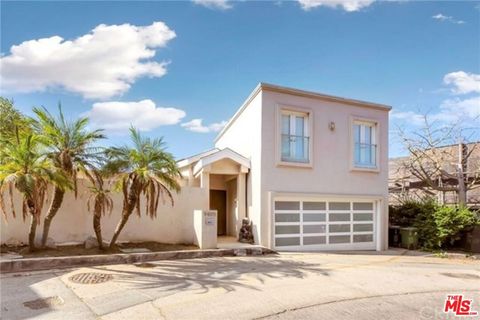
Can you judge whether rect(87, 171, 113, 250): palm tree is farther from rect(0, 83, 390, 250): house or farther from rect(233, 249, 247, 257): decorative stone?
rect(233, 249, 247, 257): decorative stone

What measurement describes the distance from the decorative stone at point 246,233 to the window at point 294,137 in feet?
9.22

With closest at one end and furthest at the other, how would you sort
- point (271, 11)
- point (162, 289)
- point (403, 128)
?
point (162, 289) → point (271, 11) → point (403, 128)

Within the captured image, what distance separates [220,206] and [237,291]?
972cm

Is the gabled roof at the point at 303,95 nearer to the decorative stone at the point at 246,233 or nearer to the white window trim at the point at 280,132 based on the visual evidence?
the white window trim at the point at 280,132

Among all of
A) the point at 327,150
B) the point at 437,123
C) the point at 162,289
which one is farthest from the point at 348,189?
the point at 162,289

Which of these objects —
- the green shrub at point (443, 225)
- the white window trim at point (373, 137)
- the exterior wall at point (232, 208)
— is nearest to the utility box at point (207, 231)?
the exterior wall at point (232, 208)

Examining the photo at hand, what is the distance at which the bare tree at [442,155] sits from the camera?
746 inches

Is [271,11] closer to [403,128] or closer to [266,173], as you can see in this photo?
[266,173]

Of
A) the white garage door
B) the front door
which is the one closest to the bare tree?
the white garage door

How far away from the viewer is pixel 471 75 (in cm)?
1576

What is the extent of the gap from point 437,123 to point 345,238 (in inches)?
377

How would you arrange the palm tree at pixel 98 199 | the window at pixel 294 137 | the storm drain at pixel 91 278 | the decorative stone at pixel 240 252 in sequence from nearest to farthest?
the storm drain at pixel 91 278
the palm tree at pixel 98 199
the decorative stone at pixel 240 252
the window at pixel 294 137

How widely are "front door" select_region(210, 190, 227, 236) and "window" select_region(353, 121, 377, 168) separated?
20.6 feet

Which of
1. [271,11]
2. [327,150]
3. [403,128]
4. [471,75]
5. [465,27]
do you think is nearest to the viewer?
[271,11]
